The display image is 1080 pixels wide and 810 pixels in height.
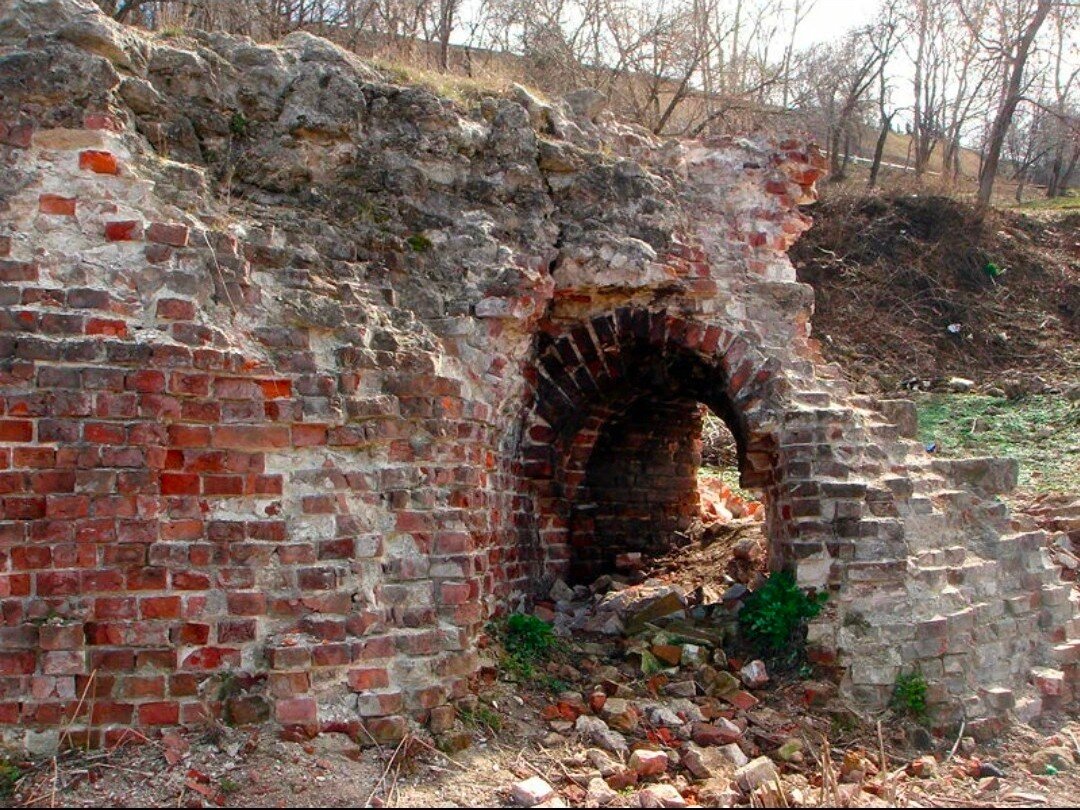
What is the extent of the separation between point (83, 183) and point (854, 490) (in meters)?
3.92

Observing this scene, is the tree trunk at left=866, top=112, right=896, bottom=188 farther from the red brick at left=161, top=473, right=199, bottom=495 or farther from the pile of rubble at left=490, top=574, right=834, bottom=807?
the red brick at left=161, top=473, right=199, bottom=495

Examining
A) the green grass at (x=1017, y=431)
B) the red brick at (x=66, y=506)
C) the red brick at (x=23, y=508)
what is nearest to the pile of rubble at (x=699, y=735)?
the red brick at (x=66, y=506)

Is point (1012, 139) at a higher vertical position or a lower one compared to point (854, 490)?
higher

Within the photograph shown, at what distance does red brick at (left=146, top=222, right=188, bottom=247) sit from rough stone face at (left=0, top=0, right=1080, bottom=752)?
0.01 metres

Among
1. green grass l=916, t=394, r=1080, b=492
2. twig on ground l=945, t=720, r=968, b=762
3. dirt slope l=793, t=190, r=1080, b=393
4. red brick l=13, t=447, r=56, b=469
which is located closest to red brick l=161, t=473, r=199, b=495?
red brick l=13, t=447, r=56, b=469

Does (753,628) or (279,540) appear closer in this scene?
(279,540)

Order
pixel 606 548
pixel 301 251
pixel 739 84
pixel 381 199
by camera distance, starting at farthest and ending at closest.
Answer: pixel 739 84
pixel 606 548
pixel 381 199
pixel 301 251

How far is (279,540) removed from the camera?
3.82 meters

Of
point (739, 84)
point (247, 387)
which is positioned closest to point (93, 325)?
point (247, 387)

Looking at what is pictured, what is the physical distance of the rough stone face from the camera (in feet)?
11.9

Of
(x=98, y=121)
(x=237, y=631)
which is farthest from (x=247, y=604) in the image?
(x=98, y=121)

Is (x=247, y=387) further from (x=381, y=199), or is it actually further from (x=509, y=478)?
(x=509, y=478)

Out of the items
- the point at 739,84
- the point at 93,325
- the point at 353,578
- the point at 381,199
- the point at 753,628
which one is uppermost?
the point at 739,84

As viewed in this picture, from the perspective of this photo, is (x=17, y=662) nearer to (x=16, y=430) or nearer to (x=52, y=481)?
(x=52, y=481)
